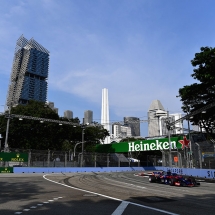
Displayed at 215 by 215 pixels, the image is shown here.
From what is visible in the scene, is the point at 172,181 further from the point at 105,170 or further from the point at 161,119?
the point at 161,119

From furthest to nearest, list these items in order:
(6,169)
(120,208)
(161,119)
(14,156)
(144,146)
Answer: (161,119), (144,146), (14,156), (6,169), (120,208)

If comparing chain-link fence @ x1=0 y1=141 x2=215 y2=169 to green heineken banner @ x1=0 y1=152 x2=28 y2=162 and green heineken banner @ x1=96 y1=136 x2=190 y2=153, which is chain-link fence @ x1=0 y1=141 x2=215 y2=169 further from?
green heineken banner @ x1=96 y1=136 x2=190 y2=153

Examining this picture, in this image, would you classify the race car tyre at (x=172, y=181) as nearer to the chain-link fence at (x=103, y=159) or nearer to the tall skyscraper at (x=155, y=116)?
the chain-link fence at (x=103, y=159)

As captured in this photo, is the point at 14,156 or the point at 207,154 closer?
the point at 207,154

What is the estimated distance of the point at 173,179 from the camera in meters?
17.7

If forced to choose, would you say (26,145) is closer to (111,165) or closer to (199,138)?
(111,165)

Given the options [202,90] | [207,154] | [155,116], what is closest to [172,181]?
[207,154]

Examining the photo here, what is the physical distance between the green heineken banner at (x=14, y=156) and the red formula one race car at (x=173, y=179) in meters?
19.9

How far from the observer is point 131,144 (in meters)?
50.9

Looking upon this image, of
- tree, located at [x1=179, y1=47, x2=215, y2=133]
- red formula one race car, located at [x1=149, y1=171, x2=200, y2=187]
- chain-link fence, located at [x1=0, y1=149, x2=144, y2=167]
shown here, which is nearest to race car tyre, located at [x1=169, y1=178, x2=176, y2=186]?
red formula one race car, located at [x1=149, y1=171, x2=200, y2=187]

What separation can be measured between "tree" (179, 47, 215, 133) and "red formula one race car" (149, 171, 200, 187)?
14599mm

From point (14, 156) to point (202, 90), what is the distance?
27.6 m

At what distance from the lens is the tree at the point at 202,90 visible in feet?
99.4

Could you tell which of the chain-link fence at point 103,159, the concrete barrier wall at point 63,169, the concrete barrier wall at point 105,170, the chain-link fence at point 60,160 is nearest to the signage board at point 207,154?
the chain-link fence at point 103,159
